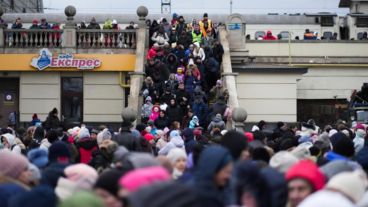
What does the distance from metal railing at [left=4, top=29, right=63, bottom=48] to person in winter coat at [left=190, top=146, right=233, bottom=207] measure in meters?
28.9

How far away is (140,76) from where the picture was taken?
1313 inches

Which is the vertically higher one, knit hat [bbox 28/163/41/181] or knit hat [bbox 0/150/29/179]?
knit hat [bbox 0/150/29/179]

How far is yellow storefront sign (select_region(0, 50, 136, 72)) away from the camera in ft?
120

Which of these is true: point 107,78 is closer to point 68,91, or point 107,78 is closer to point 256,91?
point 68,91

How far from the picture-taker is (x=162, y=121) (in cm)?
2942

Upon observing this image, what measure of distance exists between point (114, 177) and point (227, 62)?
27.0 metres

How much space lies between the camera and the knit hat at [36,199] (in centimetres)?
807

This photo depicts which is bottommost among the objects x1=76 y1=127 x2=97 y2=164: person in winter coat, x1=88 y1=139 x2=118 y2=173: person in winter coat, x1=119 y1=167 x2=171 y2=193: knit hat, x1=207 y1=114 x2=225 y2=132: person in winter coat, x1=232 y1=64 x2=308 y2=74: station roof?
x1=207 y1=114 x2=225 y2=132: person in winter coat

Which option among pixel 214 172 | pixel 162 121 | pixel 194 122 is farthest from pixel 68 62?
pixel 214 172

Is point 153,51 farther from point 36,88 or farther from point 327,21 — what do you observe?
point 327,21

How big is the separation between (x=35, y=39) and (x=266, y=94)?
9781 millimetres

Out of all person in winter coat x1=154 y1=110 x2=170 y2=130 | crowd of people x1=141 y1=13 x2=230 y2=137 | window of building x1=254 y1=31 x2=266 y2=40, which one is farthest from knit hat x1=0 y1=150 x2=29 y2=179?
window of building x1=254 y1=31 x2=266 y2=40

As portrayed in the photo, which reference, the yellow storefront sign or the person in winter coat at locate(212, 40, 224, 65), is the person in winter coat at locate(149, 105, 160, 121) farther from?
the yellow storefront sign

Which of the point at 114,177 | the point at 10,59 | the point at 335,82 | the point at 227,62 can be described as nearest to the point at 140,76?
the point at 227,62
